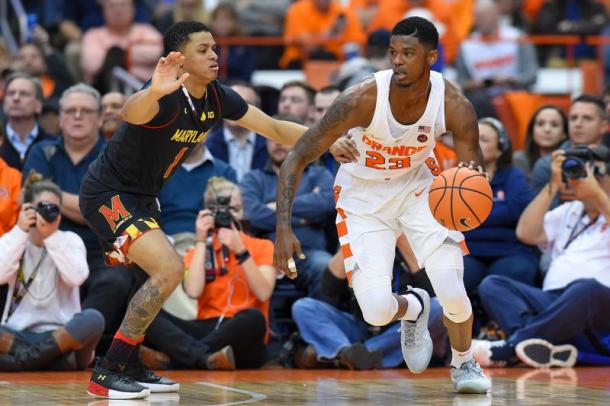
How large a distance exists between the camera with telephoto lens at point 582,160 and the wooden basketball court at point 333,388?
5.43 ft

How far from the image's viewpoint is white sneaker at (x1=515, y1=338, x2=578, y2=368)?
10320mm

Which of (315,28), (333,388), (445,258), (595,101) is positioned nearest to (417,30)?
(445,258)

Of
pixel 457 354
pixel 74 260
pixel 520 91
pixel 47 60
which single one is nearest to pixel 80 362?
pixel 74 260

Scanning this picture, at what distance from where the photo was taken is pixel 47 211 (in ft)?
32.9

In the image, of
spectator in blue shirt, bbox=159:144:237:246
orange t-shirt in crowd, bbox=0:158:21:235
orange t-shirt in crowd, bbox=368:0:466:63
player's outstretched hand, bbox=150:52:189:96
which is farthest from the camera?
orange t-shirt in crowd, bbox=368:0:466:63

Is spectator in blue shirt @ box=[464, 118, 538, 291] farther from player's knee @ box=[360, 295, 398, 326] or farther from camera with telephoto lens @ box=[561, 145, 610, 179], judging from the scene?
player's knee @ box=[360, 295, 398, 326]

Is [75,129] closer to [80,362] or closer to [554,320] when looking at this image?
[80,362]

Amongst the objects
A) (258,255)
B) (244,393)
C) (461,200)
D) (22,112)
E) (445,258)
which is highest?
(22,112)

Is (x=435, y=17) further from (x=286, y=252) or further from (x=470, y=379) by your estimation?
(x=286, y=252)

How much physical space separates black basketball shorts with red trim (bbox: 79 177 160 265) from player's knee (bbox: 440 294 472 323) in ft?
6.55

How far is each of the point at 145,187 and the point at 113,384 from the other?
52.6 inches

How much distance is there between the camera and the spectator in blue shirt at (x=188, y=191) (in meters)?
11.4

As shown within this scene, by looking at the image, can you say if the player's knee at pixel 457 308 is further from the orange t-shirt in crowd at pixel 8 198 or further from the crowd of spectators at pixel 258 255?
the orange t-shirt in crowd at pixel 8 198

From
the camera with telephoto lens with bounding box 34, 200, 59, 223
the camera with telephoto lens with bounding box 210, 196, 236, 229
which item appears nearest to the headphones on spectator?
the camera with telephoto lens with bounding box 210, 196, 236, 229
